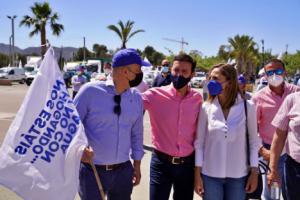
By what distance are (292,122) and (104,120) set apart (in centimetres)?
151

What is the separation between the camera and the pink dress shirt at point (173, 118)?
3.51 m

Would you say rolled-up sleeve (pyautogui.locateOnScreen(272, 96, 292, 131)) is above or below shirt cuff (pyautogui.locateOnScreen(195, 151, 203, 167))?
above

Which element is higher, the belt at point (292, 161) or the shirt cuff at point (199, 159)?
the belt at point (292, 161)

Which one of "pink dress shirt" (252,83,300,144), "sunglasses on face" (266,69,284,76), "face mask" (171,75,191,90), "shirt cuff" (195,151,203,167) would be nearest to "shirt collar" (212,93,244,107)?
"face mask" (171,75,191,90)

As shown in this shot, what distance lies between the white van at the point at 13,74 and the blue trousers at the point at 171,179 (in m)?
38.1

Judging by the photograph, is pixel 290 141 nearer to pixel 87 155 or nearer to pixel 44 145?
pixel 87 155

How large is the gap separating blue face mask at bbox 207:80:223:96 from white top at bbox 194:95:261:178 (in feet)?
0.38

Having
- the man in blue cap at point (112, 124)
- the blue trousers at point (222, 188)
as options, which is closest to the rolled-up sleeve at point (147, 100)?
the man in blue cap at point (112, 124)

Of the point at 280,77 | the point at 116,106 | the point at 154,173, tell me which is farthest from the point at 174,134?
the point at 280,77

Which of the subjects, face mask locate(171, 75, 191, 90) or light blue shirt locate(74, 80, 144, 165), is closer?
light blue shirt locate(74, 80, 144, 165)

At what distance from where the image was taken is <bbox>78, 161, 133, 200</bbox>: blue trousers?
3.12 meters

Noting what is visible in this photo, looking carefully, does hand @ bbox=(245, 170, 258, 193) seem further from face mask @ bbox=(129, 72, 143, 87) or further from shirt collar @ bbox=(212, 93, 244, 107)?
face mask @ bbox=(129, 72, 143, 87)

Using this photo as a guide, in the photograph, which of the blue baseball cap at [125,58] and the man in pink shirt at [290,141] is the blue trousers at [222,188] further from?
the blue baseball cap at [125,58]

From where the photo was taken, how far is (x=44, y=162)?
2834 mm
